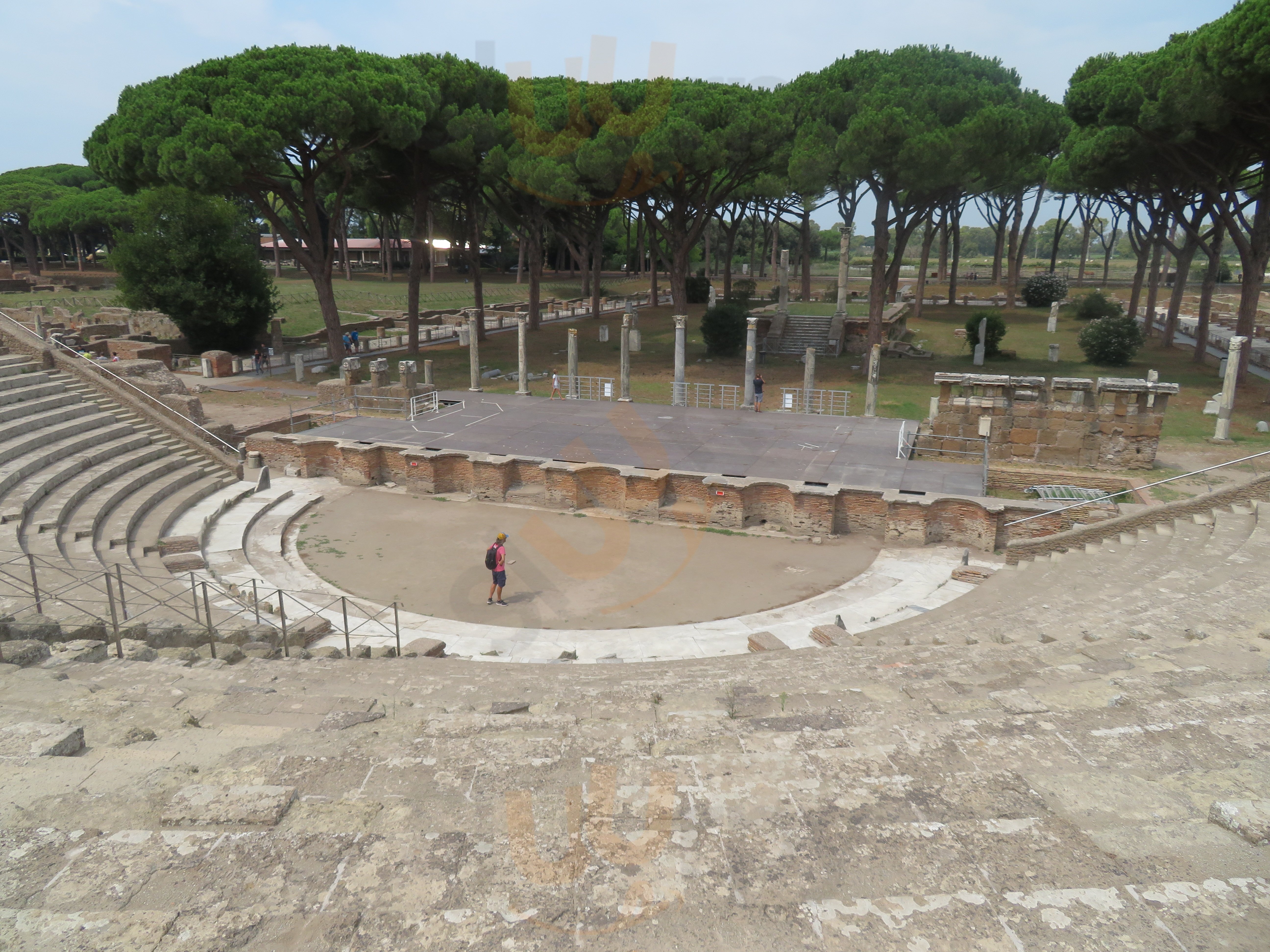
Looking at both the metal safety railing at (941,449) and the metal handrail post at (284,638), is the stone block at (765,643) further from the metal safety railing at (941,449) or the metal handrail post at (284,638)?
the metal safety railing at (941,449)

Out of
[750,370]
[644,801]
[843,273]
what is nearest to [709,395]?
[750,370]

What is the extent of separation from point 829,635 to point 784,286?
3127 cm

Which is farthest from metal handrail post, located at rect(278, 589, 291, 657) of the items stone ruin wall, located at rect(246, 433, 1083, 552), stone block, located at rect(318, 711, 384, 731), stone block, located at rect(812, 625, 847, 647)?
stone ruin wall, located at rect(246, 433, 1083, 552)

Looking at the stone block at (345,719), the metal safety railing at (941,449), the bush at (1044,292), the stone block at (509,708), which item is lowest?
the stone block at (509,708)

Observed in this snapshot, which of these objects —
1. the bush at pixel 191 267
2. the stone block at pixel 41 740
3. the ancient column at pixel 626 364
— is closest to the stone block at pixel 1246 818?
the stone block at pixel 41 740

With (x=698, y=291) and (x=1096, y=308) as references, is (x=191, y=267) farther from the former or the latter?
(x=1096, y=308)

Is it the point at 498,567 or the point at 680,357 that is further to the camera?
the point at 680,357

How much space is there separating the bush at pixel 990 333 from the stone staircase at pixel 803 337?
20.1 feet

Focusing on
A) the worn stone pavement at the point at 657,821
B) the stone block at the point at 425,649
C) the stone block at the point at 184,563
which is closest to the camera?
the worn stone pavement at the point at 657,821

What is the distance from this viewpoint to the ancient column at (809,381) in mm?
25766

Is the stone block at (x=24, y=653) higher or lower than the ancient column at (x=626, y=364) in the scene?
lower

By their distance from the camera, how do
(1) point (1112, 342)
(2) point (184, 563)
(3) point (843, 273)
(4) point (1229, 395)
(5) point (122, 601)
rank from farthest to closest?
(3) point (843, 273)
(1) point (1112, 342)
(4) point (1229, 395)
(2) point (184, 563)
(5) point (122, 601)

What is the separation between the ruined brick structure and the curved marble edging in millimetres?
5399

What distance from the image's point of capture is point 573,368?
2791 cm
